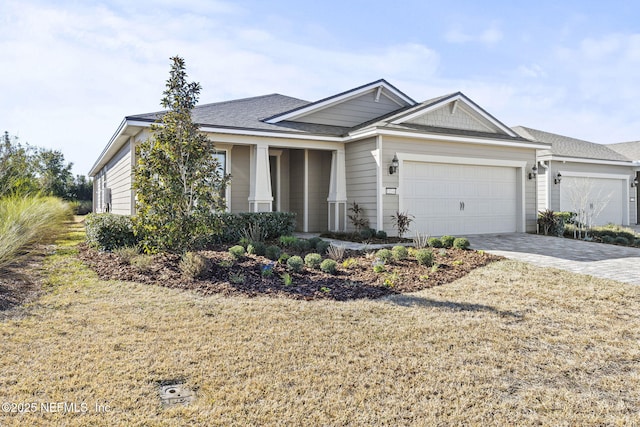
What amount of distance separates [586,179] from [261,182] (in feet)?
44.9

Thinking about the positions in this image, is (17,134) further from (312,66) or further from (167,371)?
(167,371)

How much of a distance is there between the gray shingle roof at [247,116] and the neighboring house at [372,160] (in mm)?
36

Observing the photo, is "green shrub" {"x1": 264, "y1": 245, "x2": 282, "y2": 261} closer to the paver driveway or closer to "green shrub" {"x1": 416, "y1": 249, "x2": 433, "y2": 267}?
"green shrub" {"x1": 416, "y1": 249, "x2": 433, "y2": 267}

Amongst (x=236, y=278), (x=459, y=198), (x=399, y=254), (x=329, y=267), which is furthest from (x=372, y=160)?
A: (x=236, y=278)

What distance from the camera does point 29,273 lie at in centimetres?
711

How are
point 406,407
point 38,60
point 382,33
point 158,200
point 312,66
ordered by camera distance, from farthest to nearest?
point 312,66, point 382,33, point 38,60, point 158,200, point 406,407

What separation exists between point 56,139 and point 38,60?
32.0m

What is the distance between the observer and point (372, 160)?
1174cm

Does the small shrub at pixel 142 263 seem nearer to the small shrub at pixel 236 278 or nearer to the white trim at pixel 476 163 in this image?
the small shrub at pixel 236 278

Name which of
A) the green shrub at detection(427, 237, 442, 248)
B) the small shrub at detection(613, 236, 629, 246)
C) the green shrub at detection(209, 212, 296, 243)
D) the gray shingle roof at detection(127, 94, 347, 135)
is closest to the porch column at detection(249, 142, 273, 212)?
the gray shingle roof at detection(127, 94, 347, 135)

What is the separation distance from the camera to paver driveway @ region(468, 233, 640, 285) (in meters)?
7.39

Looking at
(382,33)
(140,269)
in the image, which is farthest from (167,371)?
(382,33)

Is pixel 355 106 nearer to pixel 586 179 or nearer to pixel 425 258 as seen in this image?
pixel 425 258

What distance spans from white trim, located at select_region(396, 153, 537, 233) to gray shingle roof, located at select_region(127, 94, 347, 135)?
2.25m
